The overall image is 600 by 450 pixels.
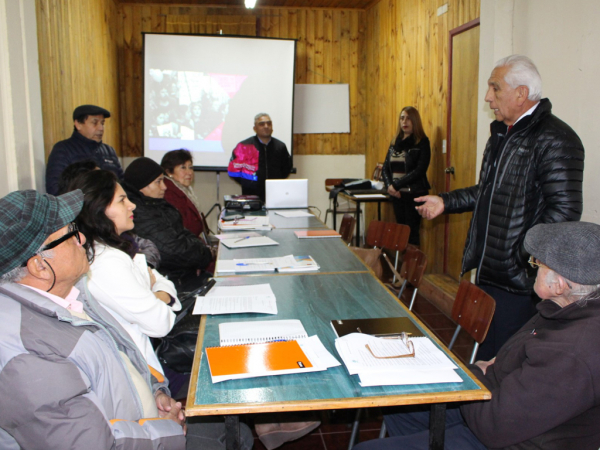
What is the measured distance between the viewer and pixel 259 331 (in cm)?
165

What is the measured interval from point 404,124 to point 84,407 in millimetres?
4403

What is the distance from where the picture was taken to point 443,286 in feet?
14.7

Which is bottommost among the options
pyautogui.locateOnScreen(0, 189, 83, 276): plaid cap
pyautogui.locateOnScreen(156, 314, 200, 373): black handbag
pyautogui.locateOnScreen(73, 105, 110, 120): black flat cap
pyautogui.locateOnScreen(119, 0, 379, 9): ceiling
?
pyautogui.locateOnScreen(156, 314, 200, 373): black handbag

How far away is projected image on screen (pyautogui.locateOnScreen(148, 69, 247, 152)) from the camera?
6566mm

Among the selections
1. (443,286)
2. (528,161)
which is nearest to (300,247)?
(528,161)

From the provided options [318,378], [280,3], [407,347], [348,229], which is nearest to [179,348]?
[318,378]

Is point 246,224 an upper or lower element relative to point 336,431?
upper

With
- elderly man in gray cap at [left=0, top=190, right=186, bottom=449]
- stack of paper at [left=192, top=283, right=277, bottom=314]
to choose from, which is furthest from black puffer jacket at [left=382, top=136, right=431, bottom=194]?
elderly man in gray cap at [left=0, top=190, right=186, bottom=449]

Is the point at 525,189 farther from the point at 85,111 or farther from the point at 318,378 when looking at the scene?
the point at 85,111

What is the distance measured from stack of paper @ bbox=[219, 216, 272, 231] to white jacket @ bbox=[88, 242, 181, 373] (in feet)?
5.68

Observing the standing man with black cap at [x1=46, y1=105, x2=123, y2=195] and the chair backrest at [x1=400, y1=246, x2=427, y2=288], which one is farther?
the standing man with black cap at [x1=46, y1=105, x2=123, y2=195]

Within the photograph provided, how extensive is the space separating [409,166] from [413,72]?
1.22m

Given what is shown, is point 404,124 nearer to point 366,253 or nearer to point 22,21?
point 366,253

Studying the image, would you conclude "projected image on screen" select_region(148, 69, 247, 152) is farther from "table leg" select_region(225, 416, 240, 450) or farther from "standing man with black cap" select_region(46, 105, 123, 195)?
"table leg" select_region(225, 416, 240, 450)
